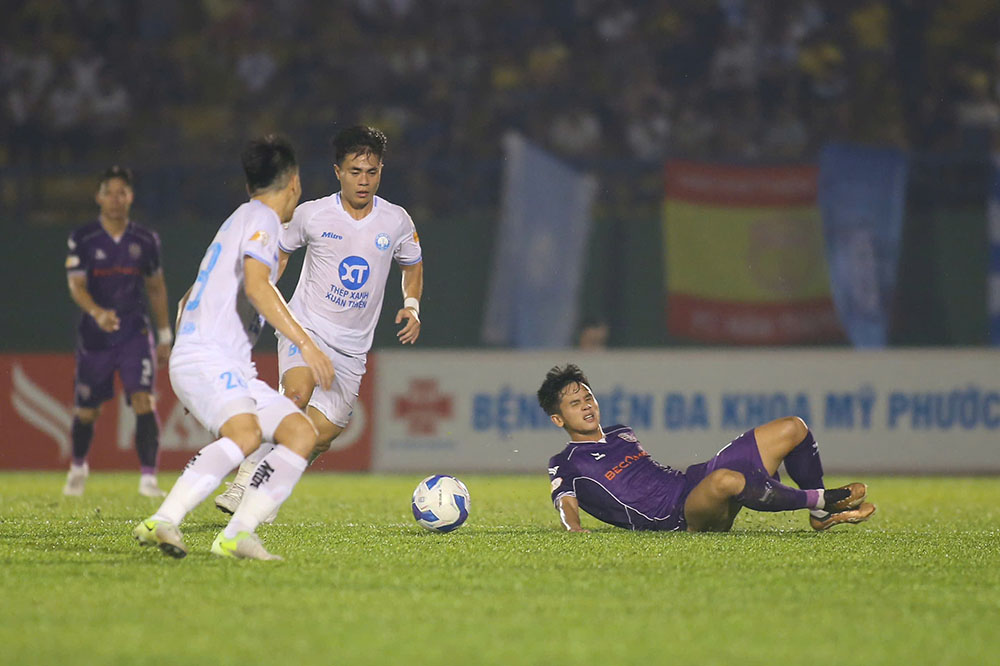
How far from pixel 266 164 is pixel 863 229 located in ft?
31.6

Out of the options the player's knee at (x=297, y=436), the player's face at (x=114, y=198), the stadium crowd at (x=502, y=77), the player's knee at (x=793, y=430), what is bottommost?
the player's knee at (x=793, y=430)

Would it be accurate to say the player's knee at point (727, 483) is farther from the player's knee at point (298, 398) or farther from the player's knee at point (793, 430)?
the player's knee at point (298, 398)

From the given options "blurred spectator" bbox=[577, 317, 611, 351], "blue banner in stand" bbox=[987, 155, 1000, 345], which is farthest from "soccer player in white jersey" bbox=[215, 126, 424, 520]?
"blue banner in stand" bbox=[987, 155, 1000, 345]

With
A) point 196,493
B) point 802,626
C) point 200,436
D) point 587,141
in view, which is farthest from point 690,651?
point 587,141

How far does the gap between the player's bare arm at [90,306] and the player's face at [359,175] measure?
2.65 m

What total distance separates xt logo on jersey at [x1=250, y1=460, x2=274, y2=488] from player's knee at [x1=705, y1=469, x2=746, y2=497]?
7.61 ft

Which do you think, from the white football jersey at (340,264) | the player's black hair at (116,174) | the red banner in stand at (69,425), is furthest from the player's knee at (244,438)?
the red banner in stand at (69,425)

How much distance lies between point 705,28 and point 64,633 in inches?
529

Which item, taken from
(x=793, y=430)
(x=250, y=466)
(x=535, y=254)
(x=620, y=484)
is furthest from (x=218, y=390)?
(x=535, y=254)

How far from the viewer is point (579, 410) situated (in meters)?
7.03

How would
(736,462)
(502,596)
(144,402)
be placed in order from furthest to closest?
(144,402)
(736,462)
(502,596)

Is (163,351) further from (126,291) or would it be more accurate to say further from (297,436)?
(297,436)

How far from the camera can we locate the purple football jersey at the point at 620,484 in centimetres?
691

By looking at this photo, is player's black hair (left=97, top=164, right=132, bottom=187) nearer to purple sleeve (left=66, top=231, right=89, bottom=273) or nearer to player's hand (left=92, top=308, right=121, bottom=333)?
purple sleeve (left=66, top=231, right=89, bottom=273)
